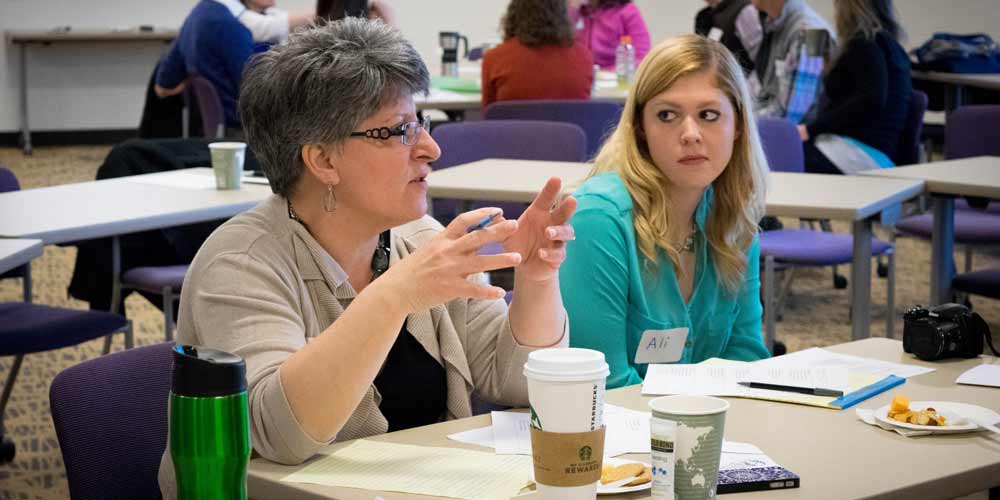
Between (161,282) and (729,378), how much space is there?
2.24 metres

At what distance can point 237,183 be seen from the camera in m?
3.80

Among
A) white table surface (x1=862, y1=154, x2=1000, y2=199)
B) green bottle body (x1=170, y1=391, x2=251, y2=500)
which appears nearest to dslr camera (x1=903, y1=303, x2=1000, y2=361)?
green bottle body (x1=170, y1=391, x2=251, y2=500)

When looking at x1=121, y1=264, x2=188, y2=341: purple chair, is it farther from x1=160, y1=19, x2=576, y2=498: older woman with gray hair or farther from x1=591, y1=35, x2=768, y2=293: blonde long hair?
x1=160, y1=19, x2=576, y2=498: older woman with gray hair

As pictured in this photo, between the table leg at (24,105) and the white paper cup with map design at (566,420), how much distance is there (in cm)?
1062

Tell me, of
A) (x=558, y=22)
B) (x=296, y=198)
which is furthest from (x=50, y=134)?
(x=296, y=198)

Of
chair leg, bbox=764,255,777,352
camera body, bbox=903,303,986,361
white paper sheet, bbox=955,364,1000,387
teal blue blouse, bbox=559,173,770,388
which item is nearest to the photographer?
white paper sheet, bbox=955,364,1000,387

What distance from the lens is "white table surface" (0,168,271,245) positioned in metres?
3.18

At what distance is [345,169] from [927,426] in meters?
0.96

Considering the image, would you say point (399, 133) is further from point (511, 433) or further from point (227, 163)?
point (227, 163)

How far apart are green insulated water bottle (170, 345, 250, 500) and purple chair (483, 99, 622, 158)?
4.16m

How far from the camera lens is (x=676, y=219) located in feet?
8.89

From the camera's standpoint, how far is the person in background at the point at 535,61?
5.74m

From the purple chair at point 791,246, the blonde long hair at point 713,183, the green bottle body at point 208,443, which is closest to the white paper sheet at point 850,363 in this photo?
the blonde long hair at point 713,183

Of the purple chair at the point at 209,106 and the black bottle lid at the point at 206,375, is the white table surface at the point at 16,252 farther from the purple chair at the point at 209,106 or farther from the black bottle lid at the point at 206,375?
the purple chair at the point at 209,106
